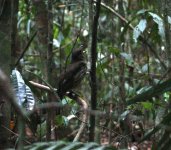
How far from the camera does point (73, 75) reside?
3104 mm

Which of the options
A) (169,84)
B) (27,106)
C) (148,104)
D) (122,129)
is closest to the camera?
(169,84)

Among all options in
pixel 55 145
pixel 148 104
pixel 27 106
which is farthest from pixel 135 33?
pixel 55 145

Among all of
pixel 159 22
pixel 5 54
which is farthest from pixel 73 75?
pixel 5 54

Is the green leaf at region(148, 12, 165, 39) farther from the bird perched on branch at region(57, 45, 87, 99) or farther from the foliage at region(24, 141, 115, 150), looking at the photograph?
the foliage at region(24, 141, 115, 150)

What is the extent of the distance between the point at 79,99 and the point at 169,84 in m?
1.51

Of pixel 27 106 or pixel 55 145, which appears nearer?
pixel 55 145

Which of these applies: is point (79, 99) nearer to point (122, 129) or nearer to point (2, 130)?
point (122, 129)

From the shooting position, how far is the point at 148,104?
2.54 metres

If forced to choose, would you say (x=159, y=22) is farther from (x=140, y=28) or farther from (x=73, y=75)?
(x=73, y=75)

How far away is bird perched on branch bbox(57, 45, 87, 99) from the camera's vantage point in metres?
2.95

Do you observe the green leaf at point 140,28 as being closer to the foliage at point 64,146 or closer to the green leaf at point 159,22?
the green leaf at point 159,22

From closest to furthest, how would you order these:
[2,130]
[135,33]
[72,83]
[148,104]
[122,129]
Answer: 1. [2,130]
2. [148,104]
3. [135,33]
4. [72,83]
5. [122,129]

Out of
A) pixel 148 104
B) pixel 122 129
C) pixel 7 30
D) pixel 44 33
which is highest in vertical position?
pixel 44 33

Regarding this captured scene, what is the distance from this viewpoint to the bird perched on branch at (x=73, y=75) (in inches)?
116
